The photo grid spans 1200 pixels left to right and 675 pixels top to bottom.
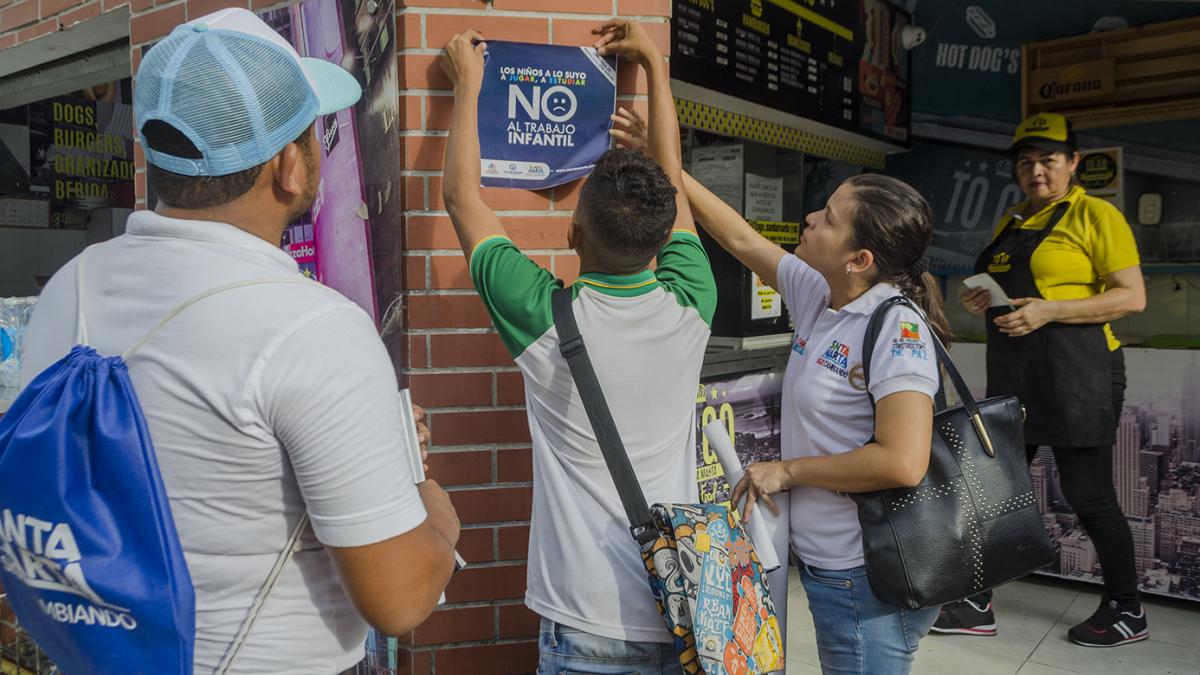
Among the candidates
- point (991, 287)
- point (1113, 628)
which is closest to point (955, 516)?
point (991, 287)

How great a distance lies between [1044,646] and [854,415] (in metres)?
2.54

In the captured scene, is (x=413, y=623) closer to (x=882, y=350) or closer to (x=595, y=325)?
(x=595, y=325)

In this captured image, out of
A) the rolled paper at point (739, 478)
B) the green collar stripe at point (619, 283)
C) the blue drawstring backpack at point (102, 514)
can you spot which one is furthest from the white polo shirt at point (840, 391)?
the blue drawstring backpack at point (102, 514)

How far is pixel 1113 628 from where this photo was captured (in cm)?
374

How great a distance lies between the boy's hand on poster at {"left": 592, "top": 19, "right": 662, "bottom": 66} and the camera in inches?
87.4

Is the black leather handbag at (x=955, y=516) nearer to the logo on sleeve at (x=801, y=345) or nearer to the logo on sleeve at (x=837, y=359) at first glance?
the logo on sleeve at (x=837, y=359)

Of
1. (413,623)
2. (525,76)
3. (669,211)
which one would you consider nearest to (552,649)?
(413,623)

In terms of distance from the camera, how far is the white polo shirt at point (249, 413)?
3.49ft

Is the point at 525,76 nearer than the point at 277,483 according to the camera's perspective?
No

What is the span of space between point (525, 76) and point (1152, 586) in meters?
3.83

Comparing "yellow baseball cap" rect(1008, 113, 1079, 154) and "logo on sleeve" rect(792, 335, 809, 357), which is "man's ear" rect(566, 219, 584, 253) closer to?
"logo on sleeve" rect(792, 335, 809, 357)

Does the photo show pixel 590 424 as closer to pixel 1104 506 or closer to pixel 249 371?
pixel 249 371

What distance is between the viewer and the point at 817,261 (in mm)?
2045

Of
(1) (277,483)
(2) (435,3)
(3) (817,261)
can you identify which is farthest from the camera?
(2) (435,3)
